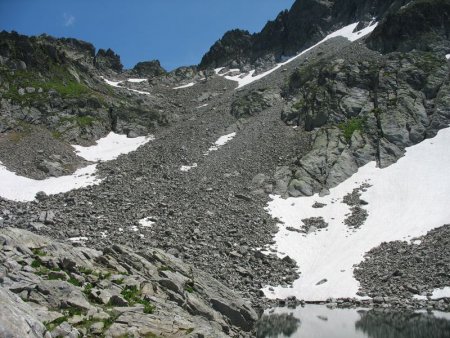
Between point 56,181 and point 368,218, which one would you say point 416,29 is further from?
point 56,181

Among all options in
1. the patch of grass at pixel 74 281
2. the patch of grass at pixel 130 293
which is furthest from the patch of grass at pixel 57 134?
the patch of grass at pixel 74 281

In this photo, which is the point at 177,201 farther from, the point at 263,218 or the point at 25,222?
the point at 25,222

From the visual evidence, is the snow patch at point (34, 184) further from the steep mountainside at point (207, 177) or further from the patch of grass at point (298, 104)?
the patch of grass at point (298, 104)

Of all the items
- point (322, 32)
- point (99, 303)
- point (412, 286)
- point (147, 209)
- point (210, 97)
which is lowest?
point (99, 303)

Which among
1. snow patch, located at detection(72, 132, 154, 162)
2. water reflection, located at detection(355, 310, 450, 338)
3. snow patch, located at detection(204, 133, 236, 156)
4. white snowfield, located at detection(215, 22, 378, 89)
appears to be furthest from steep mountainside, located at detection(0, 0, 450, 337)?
water reflection, located at detection(355, 310, 450, 338)

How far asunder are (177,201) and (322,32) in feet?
337

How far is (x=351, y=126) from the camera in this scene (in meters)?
73.6

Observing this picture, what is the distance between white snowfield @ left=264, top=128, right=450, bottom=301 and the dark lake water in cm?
583

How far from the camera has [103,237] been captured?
42.7m

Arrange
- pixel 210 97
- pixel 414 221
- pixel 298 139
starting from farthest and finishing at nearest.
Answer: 1. pixel 210 97
2. pixel 298 139
3. pixel 414 221

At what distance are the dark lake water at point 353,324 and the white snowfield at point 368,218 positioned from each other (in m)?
5.83

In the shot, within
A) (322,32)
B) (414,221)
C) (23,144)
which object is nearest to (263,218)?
(414,221)

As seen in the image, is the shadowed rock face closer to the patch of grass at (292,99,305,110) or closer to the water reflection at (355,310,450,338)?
the patch of grass at (292,99,305,110)

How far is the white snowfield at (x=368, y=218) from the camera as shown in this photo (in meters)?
43.9
